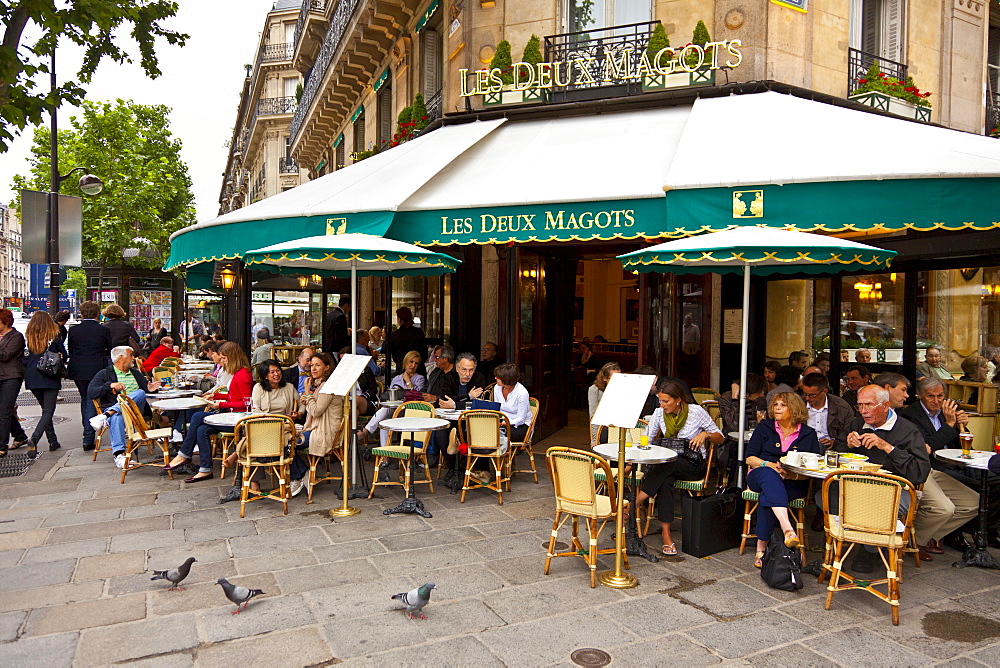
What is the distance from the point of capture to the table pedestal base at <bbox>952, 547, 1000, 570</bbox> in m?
5.05

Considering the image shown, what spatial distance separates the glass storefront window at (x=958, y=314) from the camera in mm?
8469

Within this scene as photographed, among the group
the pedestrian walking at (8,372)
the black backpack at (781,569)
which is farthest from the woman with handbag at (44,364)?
the black backpack at (781,569)

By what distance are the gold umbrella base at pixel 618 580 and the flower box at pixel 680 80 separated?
615 centimetres

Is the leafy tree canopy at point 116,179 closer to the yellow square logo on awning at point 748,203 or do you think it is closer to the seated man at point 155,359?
the seated man at point 155,359

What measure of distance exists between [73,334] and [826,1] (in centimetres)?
1096

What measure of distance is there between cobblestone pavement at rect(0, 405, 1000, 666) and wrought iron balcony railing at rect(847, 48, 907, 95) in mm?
6620

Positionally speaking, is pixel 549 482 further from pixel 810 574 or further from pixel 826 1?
pixel 826 1

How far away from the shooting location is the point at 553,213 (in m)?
6.77

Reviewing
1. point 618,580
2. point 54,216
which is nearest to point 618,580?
point 618,580

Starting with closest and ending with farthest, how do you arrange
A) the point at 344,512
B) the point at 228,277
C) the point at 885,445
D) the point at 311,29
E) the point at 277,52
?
the point at 885,445, the point at 344,512, the point at 228,277, the point at 311,29, the point at 277,52

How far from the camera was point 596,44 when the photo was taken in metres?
9.23

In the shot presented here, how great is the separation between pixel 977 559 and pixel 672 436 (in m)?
2.31

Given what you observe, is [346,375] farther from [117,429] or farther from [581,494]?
[117,429]

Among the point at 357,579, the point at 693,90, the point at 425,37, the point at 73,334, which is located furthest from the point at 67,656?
the point at 425,37
